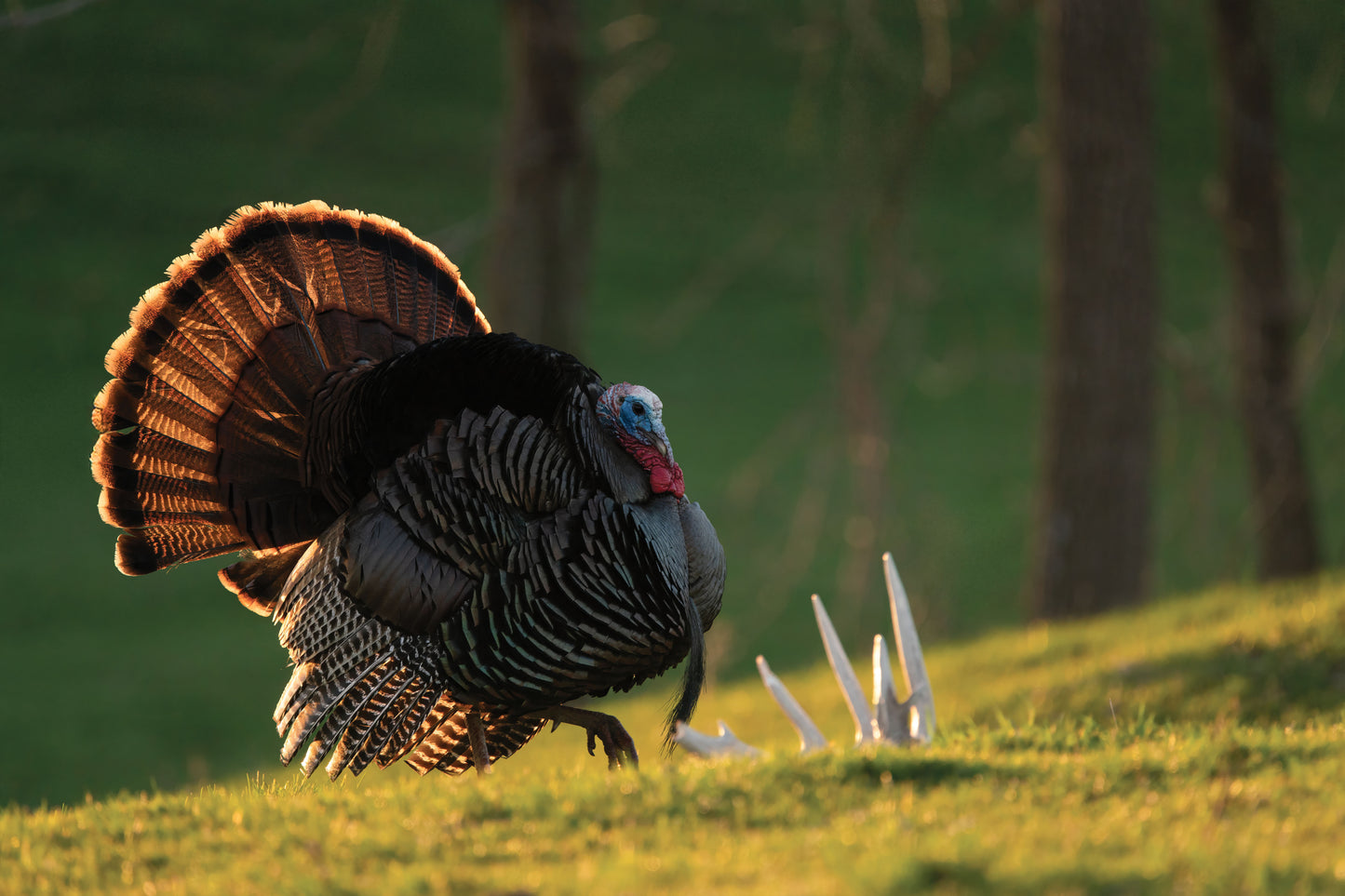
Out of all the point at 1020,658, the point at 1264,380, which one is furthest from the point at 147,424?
the point at 1264,380

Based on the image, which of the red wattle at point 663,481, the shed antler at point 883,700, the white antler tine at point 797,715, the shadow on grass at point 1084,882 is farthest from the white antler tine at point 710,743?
the shadow on grass at point 1084,882

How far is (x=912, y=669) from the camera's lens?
452cm

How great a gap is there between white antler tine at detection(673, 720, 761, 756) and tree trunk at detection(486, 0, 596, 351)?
4.02 meters

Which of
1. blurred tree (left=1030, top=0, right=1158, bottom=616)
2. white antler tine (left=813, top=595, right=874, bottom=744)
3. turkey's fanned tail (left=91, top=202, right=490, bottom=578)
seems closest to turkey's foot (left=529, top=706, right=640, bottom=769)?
white antler tine (left=813, top=595, right=874, bottom=744)

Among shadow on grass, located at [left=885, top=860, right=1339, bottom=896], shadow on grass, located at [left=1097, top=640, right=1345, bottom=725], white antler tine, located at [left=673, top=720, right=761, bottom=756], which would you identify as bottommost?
shadow on grass, located at [left=1097, top=640, right=1345, bottom=725]

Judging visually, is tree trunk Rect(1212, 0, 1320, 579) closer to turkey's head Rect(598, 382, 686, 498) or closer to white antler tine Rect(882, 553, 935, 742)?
white antler tine Rect(882, 553, 935, 742)

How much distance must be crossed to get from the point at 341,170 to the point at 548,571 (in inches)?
661

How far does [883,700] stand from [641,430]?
1.22m

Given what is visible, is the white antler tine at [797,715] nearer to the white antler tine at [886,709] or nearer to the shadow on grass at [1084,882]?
the white antler tine at [886,709]

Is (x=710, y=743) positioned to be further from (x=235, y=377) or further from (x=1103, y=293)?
(x=1103, y=293)

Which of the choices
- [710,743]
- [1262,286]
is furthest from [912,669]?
[1262,286]

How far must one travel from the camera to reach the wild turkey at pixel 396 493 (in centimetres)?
413

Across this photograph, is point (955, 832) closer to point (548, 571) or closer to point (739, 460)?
point (548, 571)

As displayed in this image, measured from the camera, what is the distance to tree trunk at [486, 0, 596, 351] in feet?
25.9
